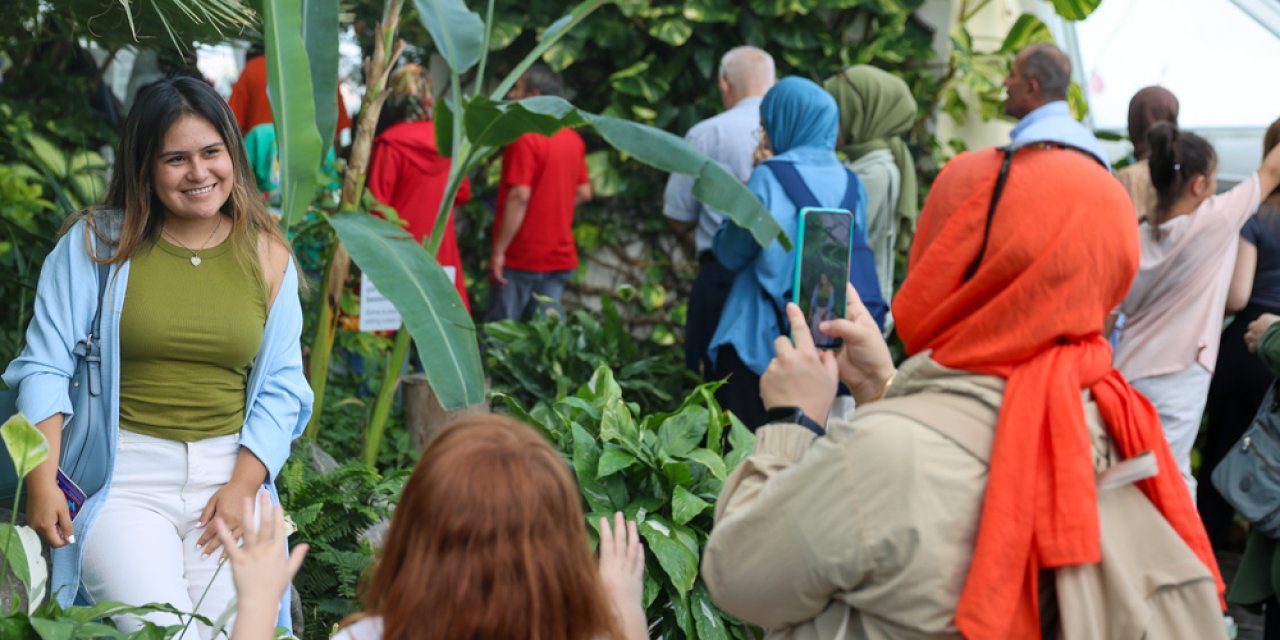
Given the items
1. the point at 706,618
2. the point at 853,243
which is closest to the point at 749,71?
the point at 853,243

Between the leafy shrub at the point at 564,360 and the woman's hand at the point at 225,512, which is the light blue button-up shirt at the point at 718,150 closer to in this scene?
the leafy shrub at the point at 564,360

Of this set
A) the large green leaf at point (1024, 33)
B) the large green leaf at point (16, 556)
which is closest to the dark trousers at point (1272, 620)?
the large green leaf at point (16, 556)

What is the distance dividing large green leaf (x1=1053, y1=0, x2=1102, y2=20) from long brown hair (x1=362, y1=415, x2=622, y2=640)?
4585 millimetres

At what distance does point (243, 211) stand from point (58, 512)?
30.2 inches

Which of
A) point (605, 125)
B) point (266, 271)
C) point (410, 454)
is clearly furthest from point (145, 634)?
point (410, 454)

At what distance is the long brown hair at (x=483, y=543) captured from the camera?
176 centimetres

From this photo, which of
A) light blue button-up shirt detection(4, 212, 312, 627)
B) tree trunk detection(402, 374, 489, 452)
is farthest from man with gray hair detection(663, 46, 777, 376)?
light blue button-up shirt detection(4, 212, 312, 627)

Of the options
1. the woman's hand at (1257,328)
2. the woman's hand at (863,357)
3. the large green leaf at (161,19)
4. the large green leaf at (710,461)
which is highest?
the large green leaf at (161,19)

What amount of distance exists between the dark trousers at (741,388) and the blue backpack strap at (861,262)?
538mm

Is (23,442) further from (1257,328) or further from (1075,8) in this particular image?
(1075,8)

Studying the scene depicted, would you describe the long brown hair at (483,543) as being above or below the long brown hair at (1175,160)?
above

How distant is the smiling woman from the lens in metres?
2.66

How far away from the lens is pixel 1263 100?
7480 mm

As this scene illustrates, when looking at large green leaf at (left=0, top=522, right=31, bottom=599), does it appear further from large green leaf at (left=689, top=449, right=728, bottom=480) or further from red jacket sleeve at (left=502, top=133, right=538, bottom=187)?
red jacket sleeve at (left=502, top=133, right=538, bottom=187)
